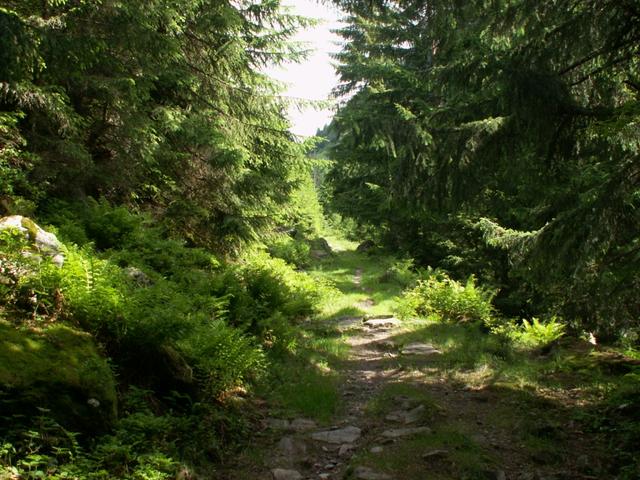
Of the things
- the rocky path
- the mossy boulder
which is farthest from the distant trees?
the mossy boulder

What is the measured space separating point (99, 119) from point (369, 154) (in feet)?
52.7

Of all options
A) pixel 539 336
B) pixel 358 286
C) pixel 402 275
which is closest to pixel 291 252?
pixel 358 286

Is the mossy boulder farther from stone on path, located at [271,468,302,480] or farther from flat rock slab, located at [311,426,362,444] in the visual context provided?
flat rock slab, located at [311,426,362,444]

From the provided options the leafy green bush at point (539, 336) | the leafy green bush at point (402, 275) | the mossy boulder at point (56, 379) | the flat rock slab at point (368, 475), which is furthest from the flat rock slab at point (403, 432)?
the leafy green bush at point (402, 275)

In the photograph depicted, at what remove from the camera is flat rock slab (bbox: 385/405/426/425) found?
5.88 metres

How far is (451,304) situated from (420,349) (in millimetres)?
3296

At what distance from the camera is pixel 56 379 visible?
3.85 metres

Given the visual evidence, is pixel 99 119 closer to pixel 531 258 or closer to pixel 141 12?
pixel 141 12

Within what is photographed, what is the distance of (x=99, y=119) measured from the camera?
9.61 metres

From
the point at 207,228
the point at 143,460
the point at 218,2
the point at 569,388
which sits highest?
Result: the point at 218,2

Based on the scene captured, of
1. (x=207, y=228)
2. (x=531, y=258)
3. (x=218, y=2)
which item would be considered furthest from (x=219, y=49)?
(x=531, y=258)

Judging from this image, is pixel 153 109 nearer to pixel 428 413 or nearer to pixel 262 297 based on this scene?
pixel 262 297

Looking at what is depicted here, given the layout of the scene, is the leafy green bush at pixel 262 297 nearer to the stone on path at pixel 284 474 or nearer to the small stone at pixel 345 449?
the small stone at pixel 345 449

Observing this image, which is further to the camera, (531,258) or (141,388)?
(531,258)
